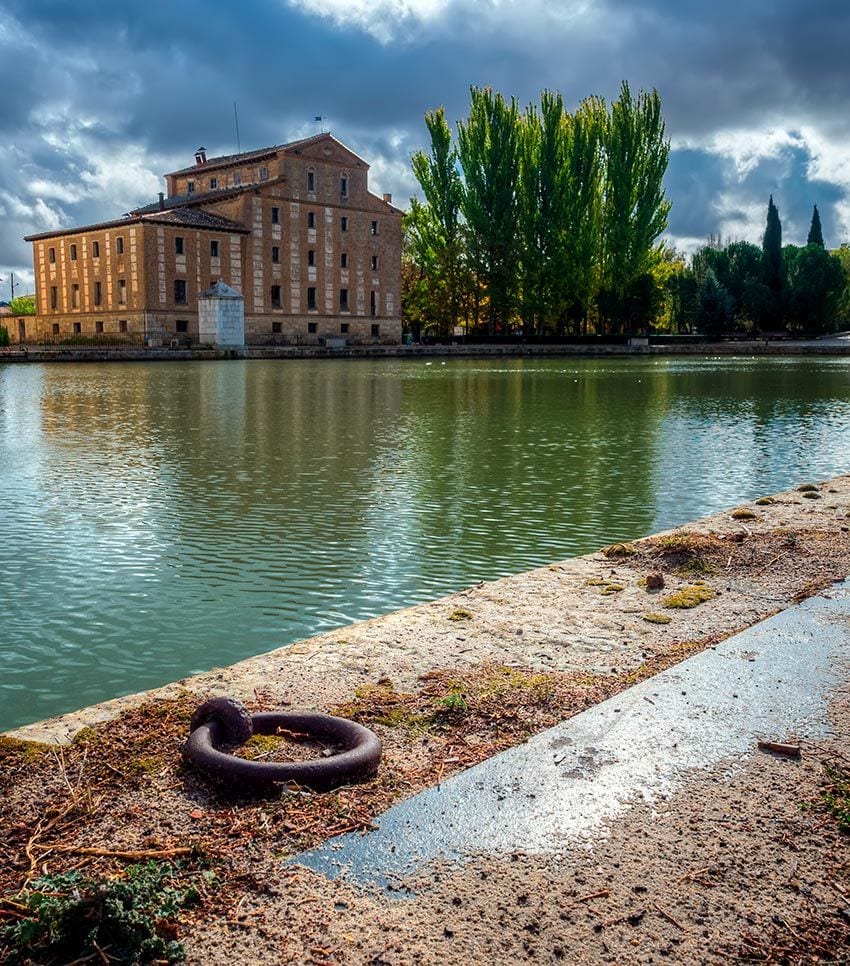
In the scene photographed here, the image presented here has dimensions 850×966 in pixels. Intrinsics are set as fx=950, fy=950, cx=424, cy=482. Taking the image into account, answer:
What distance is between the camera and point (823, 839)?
8.46ft

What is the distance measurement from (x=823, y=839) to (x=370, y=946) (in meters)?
1.28

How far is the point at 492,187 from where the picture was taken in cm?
5578

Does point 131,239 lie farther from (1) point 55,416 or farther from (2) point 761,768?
(2) point 761,768

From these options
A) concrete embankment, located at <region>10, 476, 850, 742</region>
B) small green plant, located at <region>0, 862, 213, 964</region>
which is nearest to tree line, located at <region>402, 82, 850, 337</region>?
concrete embankment, located at <region>10, 476, 850, 742</region>

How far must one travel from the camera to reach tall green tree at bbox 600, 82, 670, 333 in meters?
55.5

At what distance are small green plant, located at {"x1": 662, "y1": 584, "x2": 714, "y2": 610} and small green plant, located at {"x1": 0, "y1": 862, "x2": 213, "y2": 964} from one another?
376 centimetres

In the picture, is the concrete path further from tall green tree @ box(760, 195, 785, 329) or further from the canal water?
tall green tree @ box(760, 195, 785, 329)

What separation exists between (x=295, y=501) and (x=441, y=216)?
5125 centimetres

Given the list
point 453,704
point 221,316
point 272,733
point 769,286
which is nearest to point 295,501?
point 453,704

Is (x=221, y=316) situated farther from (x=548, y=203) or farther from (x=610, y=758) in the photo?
(x=610, y=758)

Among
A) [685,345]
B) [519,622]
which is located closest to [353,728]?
[519,622]

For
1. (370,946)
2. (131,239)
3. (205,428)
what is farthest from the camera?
(131,239)

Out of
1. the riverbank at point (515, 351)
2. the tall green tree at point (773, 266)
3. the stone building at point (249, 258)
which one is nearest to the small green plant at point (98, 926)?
the riverbank at point (515, 351)

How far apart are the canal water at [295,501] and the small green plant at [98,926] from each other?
2.49 m
